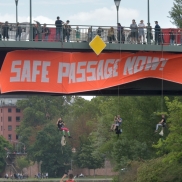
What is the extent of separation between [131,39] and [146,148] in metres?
32.8

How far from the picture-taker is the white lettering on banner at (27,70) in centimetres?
4250

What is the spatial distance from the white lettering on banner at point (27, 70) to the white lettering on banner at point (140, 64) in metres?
4.18

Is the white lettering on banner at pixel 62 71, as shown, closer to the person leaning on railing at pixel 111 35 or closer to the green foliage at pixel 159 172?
the person leaning on railing at pixel 111 35

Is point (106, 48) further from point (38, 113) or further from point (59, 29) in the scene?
point (38, 113)

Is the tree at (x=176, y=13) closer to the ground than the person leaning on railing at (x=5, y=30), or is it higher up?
higher up

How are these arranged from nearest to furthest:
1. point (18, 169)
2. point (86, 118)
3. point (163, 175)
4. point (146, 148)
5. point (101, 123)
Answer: point (163, 175)
point (146, 148)
point (101, 123)
point (86, 118)
point (18, 169)

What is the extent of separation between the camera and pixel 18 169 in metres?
163

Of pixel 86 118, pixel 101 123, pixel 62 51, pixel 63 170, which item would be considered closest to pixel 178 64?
pixel 62 51

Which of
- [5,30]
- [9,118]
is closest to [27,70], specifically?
[5,30]

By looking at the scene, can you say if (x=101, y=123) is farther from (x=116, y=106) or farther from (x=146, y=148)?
(x=146, y=148)

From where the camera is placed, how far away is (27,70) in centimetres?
4259

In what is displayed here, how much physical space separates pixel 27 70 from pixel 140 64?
597cm

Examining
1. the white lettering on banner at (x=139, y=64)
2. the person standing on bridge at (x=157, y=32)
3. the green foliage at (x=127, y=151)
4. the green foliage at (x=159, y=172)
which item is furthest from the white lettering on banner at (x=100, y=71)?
the green foliage at (x=127, y=151)

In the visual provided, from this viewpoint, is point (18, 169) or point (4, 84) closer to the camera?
point (4, 84)
